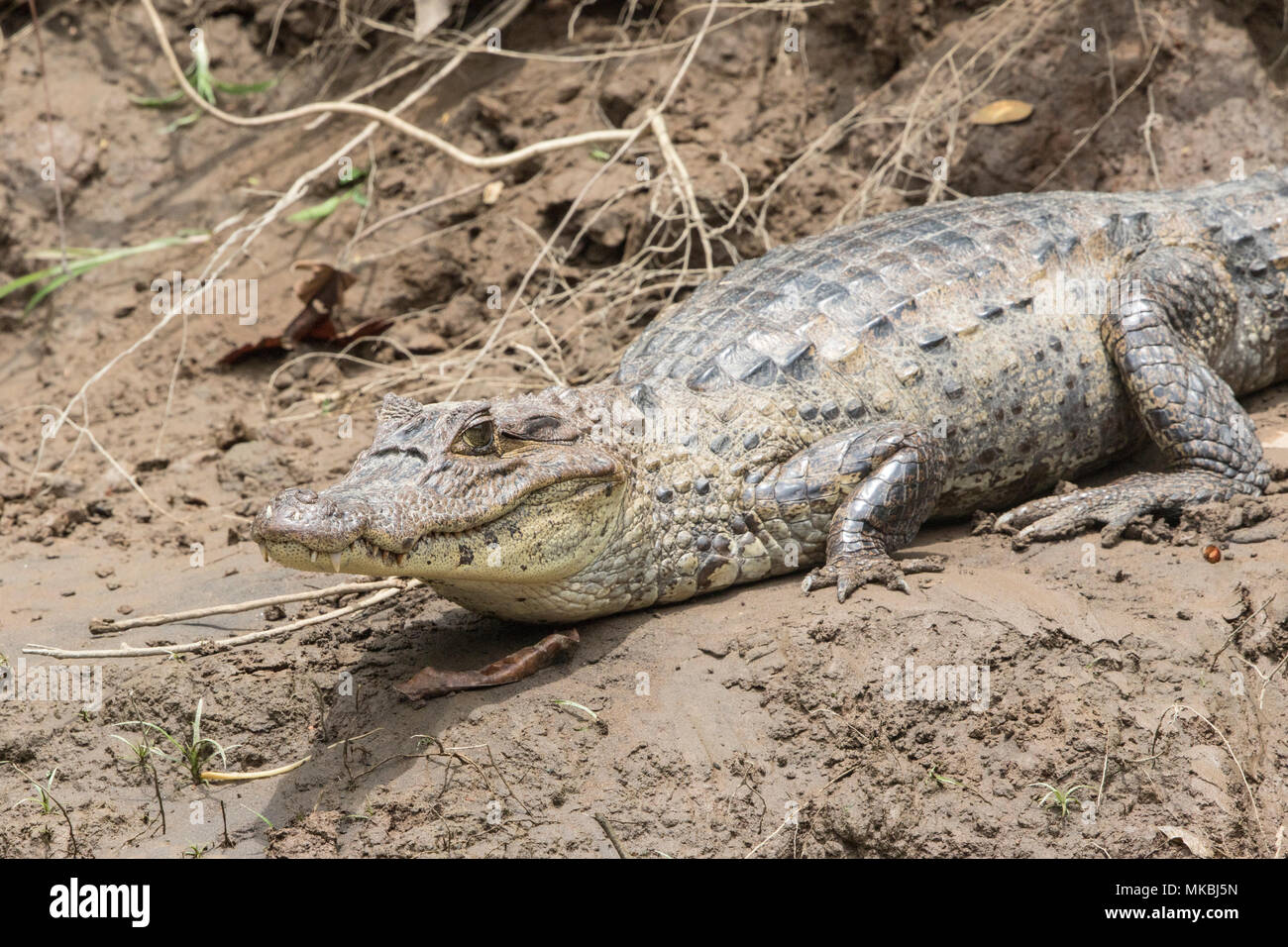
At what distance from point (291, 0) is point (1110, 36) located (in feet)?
16.7

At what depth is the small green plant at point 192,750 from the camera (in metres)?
3.82

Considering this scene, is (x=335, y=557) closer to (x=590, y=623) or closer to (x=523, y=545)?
(x=523, y=545)

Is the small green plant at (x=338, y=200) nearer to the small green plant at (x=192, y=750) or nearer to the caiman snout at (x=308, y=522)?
the small green plant at (x=192, y=750)

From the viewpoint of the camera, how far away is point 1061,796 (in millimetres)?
3477

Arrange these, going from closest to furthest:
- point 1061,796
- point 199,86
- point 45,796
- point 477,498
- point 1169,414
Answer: point 1061,796
point 45,796
point 477,498
point 1169,414
point 199,86

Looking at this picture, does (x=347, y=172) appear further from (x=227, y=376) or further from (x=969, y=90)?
(x=969, y=90)

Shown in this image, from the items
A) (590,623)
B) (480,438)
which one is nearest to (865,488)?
(590,623)

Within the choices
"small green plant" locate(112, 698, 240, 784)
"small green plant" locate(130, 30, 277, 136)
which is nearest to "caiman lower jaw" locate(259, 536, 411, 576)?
"small green plant" locate(112, 698, 240, 784)

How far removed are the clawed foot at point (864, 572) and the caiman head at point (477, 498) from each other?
27.9 inches

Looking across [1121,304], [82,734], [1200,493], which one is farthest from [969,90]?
[82,734]

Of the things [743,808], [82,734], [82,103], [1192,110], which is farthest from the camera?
[82,103]

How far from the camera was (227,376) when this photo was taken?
276 inches

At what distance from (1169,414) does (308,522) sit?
3.24m

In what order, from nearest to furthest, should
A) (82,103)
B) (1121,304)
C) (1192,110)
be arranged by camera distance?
(1121,304) → (1192,110) → (82,103)
